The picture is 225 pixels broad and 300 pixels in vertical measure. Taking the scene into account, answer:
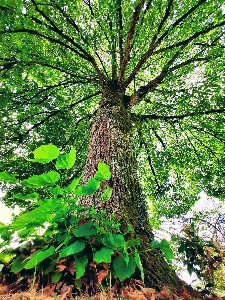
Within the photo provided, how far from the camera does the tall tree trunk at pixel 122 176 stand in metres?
2.11

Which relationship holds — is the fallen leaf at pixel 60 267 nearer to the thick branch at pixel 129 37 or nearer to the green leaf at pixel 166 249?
the green leaf at pixel 166 249

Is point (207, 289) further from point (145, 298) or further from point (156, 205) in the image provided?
point (156, 205)

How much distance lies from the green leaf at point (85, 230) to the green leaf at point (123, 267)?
0.88 feet

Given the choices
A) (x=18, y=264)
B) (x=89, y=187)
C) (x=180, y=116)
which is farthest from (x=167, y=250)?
(x=180, y=116)

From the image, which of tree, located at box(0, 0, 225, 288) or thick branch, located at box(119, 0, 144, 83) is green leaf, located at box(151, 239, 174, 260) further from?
thick branch, located at box(119, 0, 144, 83)

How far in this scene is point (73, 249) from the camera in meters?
1.48

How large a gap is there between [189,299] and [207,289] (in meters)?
0.39

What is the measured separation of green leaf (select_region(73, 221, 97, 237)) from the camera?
5.03 ft

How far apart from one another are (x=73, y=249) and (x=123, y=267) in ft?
1.17

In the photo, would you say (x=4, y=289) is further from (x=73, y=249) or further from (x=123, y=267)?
(x=123, y=267)

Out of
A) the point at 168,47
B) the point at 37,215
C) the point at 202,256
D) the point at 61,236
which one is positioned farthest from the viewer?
the point at 168,47

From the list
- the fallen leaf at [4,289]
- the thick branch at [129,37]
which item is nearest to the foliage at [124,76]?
the thick branch at [129,37]

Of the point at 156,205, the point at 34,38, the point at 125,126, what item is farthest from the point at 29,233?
the point at 156,205

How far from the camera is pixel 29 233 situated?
170 cm
